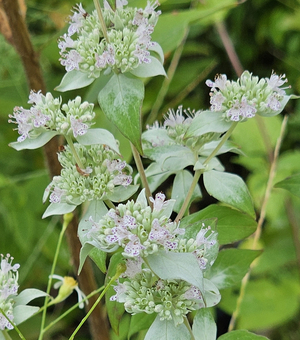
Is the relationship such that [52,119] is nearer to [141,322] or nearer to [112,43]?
[112,43]

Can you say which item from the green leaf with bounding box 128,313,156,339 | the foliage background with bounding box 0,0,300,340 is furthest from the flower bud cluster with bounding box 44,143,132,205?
the foliage background with bounding box 0,0,300,340

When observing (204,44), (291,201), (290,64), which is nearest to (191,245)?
(291,201)

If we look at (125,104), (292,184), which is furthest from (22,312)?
(292,184)

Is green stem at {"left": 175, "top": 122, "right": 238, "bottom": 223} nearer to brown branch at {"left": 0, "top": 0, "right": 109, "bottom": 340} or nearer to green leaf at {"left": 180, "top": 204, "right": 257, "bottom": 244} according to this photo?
green leaf at {"left": 180, "top": 204, "right": 257, "bottom": 244}

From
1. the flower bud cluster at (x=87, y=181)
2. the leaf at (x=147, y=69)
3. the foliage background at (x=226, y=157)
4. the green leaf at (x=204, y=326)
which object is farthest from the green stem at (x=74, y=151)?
the foliage background at (x=226, y=157)

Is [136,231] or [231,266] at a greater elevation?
[136,231]

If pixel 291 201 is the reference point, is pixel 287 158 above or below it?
above

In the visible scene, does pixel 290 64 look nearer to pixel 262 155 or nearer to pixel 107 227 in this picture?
pixel 262 155
